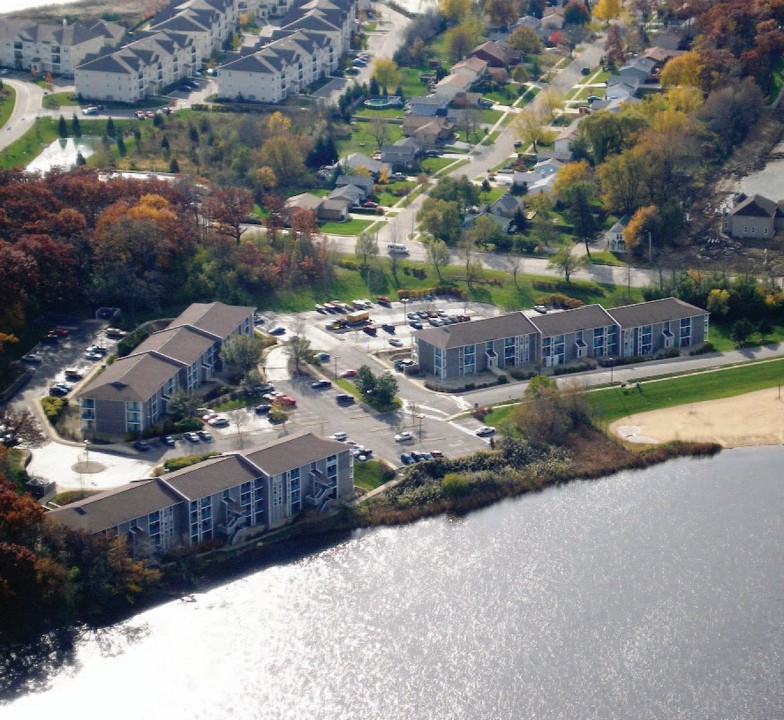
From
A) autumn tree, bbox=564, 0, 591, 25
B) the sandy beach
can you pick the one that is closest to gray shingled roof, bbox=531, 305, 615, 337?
the sandy beach

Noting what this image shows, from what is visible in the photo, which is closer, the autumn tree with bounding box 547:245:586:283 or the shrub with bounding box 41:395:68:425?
the shrub with bounding box 41:395:68:425

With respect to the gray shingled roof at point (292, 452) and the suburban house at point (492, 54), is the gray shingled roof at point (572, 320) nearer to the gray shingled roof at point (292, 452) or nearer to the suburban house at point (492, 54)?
the gray shingled roof at point (292, 452)

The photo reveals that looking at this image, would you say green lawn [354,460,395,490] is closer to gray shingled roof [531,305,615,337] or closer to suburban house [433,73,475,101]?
gray shingled roof [531,305,615,337]

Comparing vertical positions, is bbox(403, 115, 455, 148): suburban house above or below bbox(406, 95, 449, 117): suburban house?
below

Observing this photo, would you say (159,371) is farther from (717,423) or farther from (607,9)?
(607,9)

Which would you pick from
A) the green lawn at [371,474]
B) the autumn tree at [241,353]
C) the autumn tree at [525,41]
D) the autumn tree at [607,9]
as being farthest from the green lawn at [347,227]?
the autumn tree at [607,9]

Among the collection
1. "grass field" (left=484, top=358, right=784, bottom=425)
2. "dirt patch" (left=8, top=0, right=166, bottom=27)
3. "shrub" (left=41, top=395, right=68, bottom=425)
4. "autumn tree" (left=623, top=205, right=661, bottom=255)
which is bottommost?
"grass field" (left=484, top=358, right=784, bottom=425)

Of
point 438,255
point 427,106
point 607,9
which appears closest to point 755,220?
point 438,255
